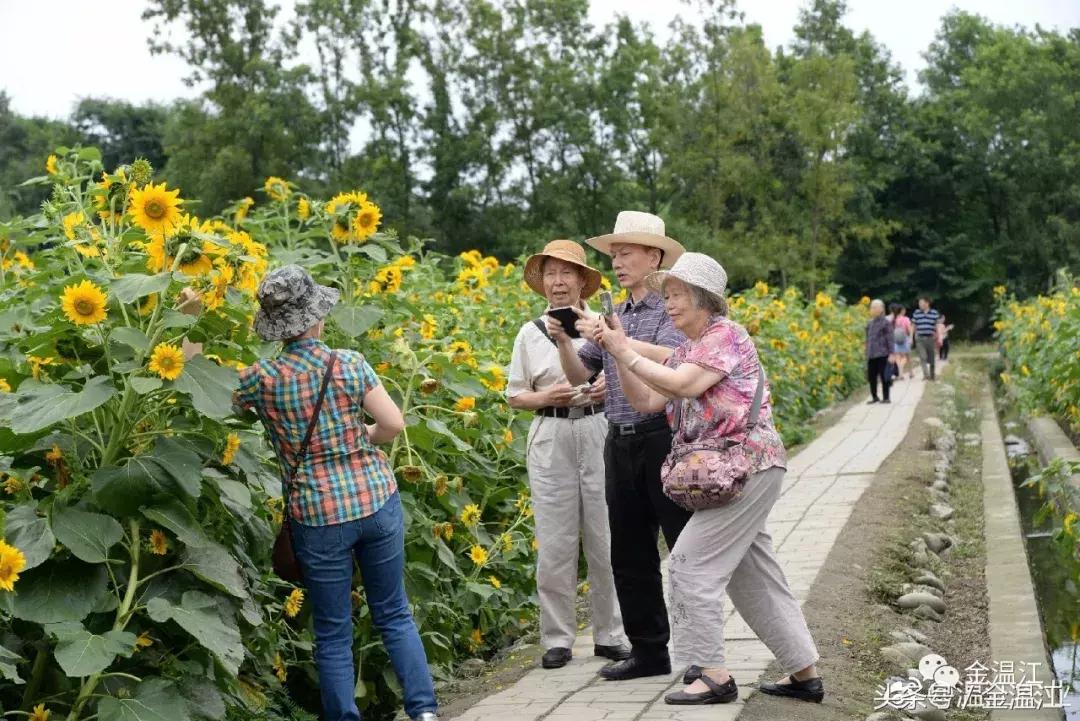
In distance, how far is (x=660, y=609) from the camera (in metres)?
5.20

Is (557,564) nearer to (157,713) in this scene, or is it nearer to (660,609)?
(660,609)

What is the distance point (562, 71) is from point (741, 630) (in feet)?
126

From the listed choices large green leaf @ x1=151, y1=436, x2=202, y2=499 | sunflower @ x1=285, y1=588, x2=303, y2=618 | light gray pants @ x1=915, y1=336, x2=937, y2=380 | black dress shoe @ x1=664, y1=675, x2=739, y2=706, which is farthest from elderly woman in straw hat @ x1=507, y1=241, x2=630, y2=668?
light gray pants @ x1=915, y1=336, x2=937, y2=380

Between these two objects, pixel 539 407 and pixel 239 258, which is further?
pixel 539 407

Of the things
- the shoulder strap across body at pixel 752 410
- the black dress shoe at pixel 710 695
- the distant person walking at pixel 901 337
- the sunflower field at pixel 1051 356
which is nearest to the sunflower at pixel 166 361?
the shoulder strap across body at pixel 752 410

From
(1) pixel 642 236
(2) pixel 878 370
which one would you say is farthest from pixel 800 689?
(2) pixel 878 370

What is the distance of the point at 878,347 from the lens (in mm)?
18906

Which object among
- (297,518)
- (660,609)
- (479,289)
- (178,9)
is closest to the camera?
(297,518)

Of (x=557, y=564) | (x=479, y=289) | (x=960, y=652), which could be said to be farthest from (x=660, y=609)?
(x=479, y=289)

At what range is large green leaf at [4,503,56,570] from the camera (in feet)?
11.3

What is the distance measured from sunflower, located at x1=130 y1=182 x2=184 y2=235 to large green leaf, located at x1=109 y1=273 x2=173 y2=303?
0.64 ft

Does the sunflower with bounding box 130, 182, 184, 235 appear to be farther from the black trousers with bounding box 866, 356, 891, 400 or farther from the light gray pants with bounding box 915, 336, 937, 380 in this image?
the light gray pants with bounding box 915, 336, 937, 380

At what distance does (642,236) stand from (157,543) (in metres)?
2.23

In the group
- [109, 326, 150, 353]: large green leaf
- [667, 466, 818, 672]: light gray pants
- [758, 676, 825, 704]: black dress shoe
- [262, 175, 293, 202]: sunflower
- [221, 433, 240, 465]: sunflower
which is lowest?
[758, 676, 825, 704]: black dress shoe
